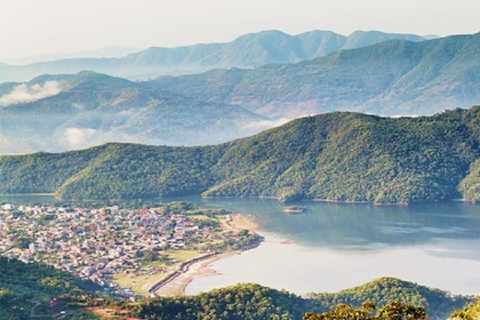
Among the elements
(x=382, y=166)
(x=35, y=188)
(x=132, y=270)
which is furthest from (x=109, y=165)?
(x=132, y=270)

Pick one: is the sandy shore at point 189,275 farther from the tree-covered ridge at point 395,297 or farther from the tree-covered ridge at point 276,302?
the tree-covered ridge at point 395,297

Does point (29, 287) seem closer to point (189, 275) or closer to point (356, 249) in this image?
point (189, 275)

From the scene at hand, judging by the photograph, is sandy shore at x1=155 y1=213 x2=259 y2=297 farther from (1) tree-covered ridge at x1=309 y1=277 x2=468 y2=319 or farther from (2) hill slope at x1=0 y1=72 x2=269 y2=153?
(2) hill slope at x1=0 y1=72 x2=269 y2=153

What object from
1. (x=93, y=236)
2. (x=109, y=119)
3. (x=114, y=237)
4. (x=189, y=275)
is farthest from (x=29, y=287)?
(x=109, y=119)

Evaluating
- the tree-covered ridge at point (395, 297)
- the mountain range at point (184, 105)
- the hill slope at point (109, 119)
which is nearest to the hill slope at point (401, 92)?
the mountain range at point (184, 105)

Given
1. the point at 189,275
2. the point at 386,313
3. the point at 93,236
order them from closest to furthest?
the point at 386,313 < the point at 189,275 < the point at 93,236

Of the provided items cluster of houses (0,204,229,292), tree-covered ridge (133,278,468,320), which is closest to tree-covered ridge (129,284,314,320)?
tree-covered ridge (133,278,468,320)
